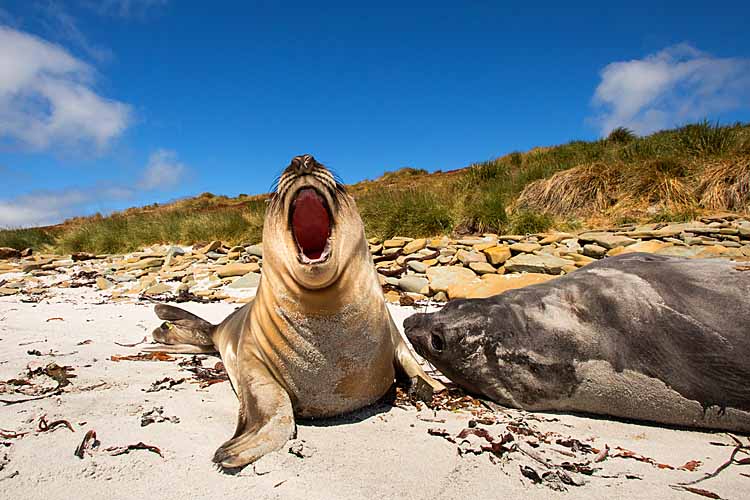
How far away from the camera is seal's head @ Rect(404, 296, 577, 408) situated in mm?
2820

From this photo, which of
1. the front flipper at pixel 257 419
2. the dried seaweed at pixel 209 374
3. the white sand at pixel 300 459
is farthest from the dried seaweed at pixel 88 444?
the dried seaweed at pixel 209 374

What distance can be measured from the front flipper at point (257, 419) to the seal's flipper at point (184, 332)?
1.85 meters

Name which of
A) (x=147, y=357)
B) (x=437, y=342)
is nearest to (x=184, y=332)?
(x=147, y=357)

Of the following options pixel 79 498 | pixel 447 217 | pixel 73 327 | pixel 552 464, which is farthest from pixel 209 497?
pixel 447 217

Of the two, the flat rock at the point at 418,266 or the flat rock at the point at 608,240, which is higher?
the flat rock at the point at 608,240

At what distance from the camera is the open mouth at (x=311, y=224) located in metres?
2.54

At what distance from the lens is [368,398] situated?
2.77 meters

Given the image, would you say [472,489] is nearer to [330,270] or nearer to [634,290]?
[330,270]

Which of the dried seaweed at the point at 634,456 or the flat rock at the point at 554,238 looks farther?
the flat rock at the point at 554,238

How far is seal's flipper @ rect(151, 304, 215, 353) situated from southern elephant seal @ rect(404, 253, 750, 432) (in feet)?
7.11

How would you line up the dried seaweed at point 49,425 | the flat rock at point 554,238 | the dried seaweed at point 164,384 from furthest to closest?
the flat rock at point 554,238 < the dried seaweed at point 164,384 < the dried seaweed at point 49,425

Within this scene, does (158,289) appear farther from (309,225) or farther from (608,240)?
(608,240)

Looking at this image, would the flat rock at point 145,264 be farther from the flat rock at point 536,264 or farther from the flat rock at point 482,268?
the flat rock at point 536,264

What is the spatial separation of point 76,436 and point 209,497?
0.93 meters
